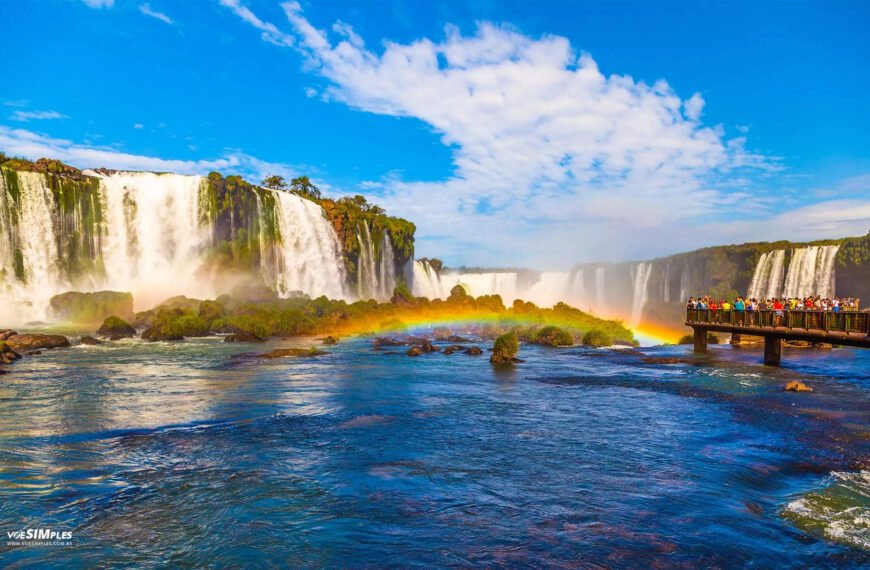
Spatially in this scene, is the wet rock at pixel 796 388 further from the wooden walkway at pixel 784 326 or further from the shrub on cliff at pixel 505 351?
the shrub on cliff at pixel 505 351

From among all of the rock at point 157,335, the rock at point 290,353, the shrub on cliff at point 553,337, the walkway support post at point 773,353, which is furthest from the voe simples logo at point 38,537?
the shrub on cliff at point 553,337

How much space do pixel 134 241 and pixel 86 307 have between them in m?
11.0

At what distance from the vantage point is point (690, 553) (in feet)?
23.7

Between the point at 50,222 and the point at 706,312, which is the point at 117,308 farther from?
the point at 706,312

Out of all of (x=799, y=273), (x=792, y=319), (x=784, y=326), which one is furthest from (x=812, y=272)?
(x=792, y=319)

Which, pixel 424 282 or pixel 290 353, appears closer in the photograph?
pixel 290 353

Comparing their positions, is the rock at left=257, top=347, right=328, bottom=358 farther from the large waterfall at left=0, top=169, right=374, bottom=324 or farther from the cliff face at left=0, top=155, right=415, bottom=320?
the cliff face at left=0, top=155, right=415, bottom=320

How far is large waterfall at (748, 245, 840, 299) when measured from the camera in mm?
55219

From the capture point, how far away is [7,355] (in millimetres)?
25906

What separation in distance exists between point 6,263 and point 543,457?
51087 mm

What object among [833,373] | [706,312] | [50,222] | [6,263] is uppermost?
[50,222]

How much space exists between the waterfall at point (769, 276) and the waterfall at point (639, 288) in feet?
45.9

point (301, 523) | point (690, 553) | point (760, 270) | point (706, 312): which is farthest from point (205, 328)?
point (760, 270)

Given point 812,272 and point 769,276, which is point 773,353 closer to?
point 812,272
